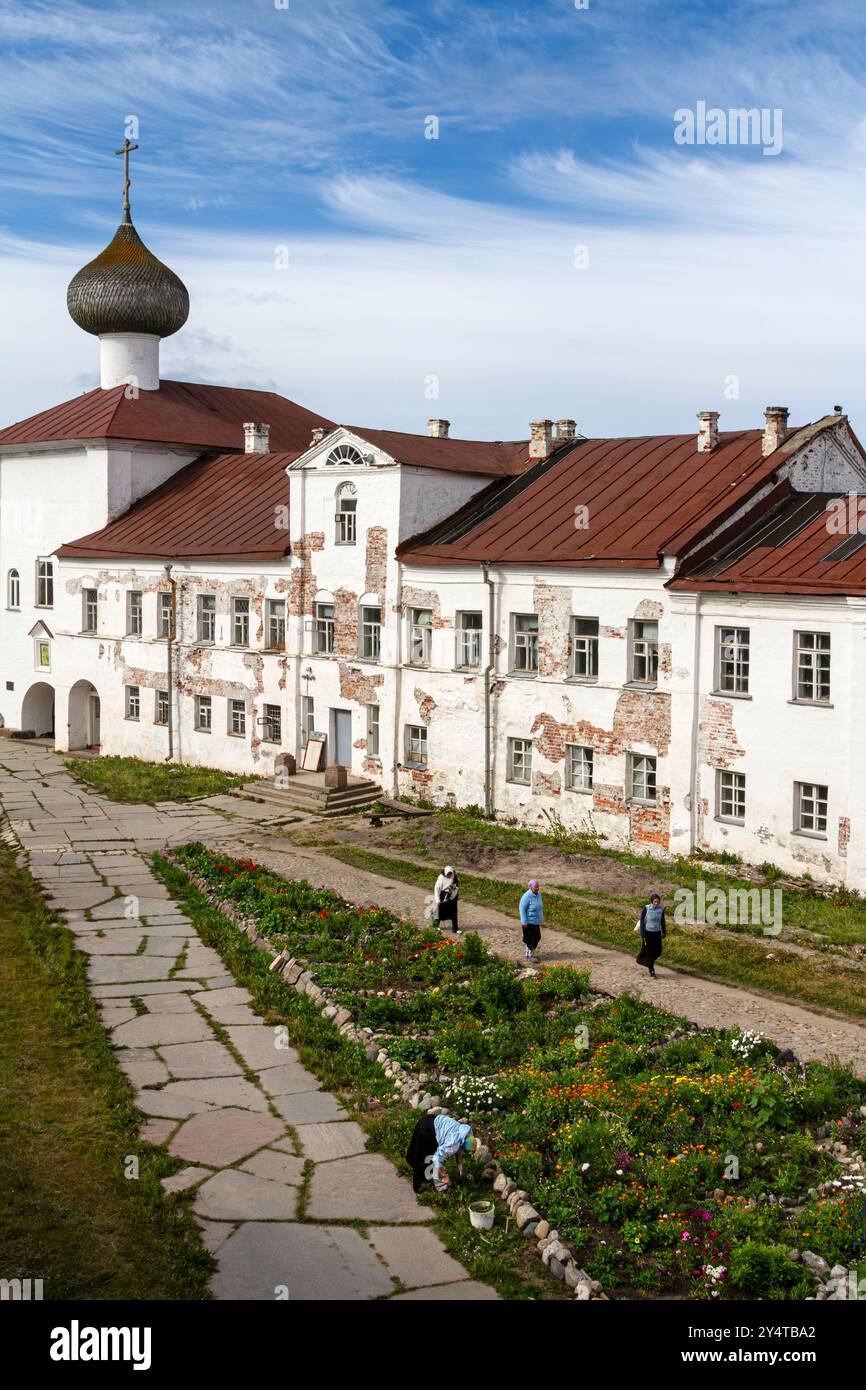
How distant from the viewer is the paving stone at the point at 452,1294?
926cm

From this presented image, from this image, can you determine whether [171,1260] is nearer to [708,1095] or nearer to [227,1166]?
[227,1166]

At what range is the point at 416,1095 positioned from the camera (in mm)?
12781

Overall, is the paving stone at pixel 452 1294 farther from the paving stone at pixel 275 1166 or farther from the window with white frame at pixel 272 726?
the window with white frame at pixel 272 726

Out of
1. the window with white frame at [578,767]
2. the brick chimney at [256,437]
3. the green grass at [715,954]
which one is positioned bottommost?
the green grass at [715,954]

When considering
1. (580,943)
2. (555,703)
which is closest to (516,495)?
(555,703)

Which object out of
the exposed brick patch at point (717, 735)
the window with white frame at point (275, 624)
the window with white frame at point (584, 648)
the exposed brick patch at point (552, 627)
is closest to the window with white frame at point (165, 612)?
the window with white frame at point (275, 624)

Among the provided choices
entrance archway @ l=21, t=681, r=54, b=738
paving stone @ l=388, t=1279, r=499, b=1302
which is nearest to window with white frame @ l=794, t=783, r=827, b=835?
paving stone @ l=388, t=1279, r=499, b=1302

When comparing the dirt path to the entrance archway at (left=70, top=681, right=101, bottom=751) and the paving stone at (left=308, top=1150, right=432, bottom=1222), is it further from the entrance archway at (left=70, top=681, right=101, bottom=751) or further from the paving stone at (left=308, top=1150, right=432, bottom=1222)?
the entrance archway at (left=70, top=681, right=101, bottom=751)

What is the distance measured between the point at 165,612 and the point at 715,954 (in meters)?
21.4

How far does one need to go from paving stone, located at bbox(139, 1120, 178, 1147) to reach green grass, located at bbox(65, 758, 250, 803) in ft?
60.6

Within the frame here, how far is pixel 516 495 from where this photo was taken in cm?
2973

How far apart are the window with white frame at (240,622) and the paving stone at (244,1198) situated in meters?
22.8

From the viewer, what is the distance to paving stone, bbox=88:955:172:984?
16.9 meters

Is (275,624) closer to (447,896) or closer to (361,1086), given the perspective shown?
(447,896)
